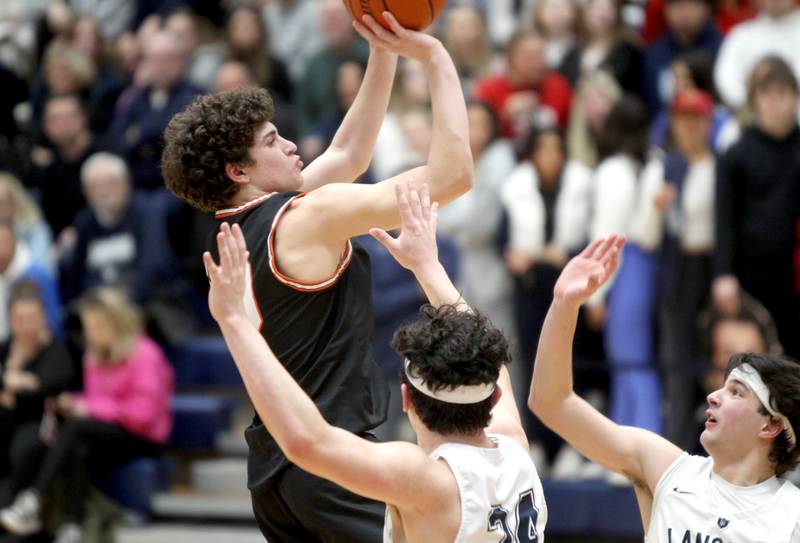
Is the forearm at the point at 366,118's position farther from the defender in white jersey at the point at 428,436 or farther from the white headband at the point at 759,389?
the white headband at the point at 759,389

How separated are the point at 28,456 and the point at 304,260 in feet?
16.7

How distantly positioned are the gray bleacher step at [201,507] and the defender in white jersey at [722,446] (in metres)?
5.24

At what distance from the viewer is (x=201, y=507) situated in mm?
8875

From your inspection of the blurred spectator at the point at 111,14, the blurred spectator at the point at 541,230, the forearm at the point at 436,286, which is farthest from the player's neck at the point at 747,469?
the blurred spectator at the point at 111,14

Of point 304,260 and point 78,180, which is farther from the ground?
point 304,260

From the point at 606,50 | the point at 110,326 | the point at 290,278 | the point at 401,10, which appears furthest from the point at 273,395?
the point at 606,50

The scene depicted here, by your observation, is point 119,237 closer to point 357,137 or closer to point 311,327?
point 357,137

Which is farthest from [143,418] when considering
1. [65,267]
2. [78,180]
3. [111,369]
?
[78,180]

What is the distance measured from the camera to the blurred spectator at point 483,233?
8.35 m

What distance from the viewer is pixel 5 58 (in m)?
11.7

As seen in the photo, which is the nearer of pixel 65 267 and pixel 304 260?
pixel 304 260

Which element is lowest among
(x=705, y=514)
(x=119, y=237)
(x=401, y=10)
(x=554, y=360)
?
(x=119, y=237)

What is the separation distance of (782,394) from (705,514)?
38 cm

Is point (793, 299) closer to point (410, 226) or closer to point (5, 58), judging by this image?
point (410, 226)
